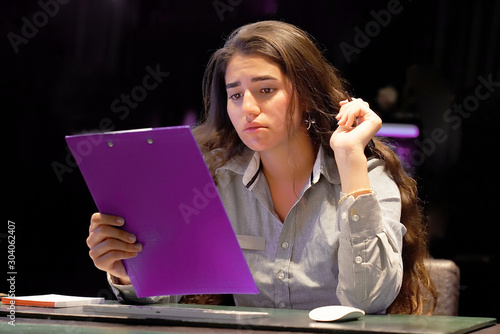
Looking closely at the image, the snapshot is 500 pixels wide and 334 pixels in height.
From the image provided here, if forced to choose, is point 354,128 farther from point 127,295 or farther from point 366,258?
point 127,295

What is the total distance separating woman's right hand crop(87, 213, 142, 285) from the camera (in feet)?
4.66

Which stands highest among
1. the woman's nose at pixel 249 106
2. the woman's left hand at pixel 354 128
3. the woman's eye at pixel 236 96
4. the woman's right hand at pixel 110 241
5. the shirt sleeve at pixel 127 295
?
the woman's eye at pixel 236 96

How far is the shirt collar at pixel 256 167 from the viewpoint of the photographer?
1845 millimetres

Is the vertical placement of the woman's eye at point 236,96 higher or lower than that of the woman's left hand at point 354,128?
higher

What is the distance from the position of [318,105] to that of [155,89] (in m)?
1.62

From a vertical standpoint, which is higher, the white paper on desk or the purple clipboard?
the purple clipboard

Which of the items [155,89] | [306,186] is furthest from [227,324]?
[155,89]

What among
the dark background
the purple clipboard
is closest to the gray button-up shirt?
the purple clipboard

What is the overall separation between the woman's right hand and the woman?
0.04ft

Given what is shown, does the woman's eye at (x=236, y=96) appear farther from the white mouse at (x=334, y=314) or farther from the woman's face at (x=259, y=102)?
the white mouse at (x=334, y=314)

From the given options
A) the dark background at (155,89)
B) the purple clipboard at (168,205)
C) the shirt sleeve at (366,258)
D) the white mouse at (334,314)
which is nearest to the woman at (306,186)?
the shirt sleeve at (366,258)

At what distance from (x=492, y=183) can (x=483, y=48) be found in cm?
61

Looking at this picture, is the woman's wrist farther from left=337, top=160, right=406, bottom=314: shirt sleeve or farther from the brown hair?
the brown hair

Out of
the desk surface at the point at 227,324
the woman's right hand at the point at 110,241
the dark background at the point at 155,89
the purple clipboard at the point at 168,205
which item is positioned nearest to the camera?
the desk surface at the point at 227,324
